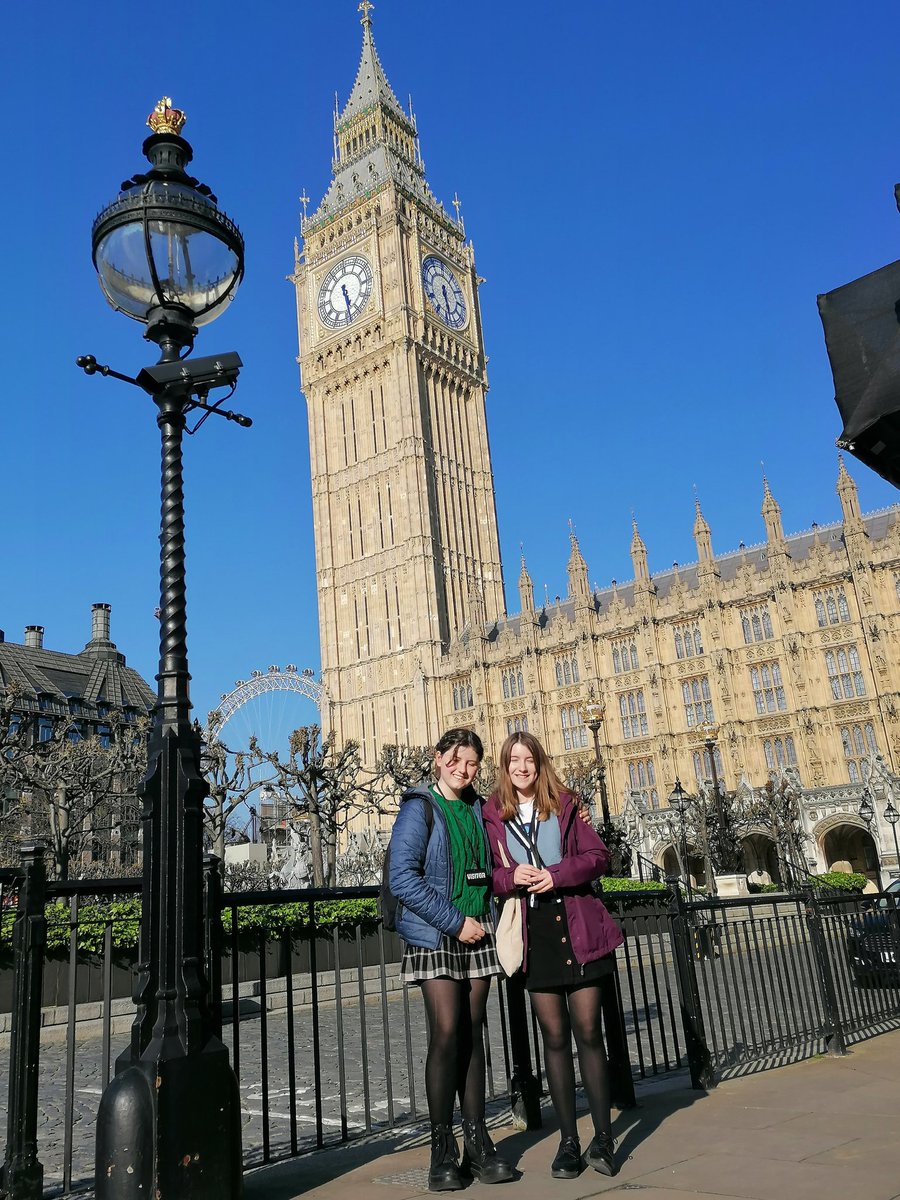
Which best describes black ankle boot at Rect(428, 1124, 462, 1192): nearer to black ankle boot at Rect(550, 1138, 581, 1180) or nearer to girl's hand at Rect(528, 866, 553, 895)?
black ankle boot at Rect(550, 1138, 581, 1180)

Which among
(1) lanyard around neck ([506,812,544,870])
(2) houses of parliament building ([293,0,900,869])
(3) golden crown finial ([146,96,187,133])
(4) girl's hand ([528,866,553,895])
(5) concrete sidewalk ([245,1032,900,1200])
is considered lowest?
(5) concrete sidewalk ([245,1032,900,1200])

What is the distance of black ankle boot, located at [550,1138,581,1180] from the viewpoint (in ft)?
12.2

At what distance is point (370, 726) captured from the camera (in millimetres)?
53781

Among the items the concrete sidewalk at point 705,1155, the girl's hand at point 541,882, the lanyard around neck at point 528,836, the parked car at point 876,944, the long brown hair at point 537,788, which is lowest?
the concrete sidewalk at point 705,1155

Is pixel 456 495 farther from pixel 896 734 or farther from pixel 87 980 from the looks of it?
pixel 87 980

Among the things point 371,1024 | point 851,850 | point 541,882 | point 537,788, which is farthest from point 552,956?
point 851,850

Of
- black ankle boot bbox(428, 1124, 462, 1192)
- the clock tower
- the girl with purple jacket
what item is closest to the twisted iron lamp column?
black ankle boot bbox(428, 1124, 462, 1192)

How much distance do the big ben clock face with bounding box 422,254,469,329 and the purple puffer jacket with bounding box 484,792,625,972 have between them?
57.7m

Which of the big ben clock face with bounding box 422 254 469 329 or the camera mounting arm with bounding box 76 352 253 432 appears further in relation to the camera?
the big ben clock face with bounding box 422 254 469 329

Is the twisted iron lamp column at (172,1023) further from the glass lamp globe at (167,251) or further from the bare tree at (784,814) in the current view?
the bare tree at (784,814)

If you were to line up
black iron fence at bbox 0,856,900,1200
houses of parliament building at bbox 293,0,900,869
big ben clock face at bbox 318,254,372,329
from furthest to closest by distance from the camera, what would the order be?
1. big ben clock face at bbox 318,254,372,329
2. houses of parliament building at bbox 293,0,900,869
3. black iron fence at bbox 0,856,900,1200

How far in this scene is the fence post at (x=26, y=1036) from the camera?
3.43m

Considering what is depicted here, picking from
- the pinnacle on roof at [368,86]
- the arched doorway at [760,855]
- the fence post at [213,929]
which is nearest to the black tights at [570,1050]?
the fence post at [213,929]

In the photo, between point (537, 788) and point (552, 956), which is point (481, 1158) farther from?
point (537, 788)
